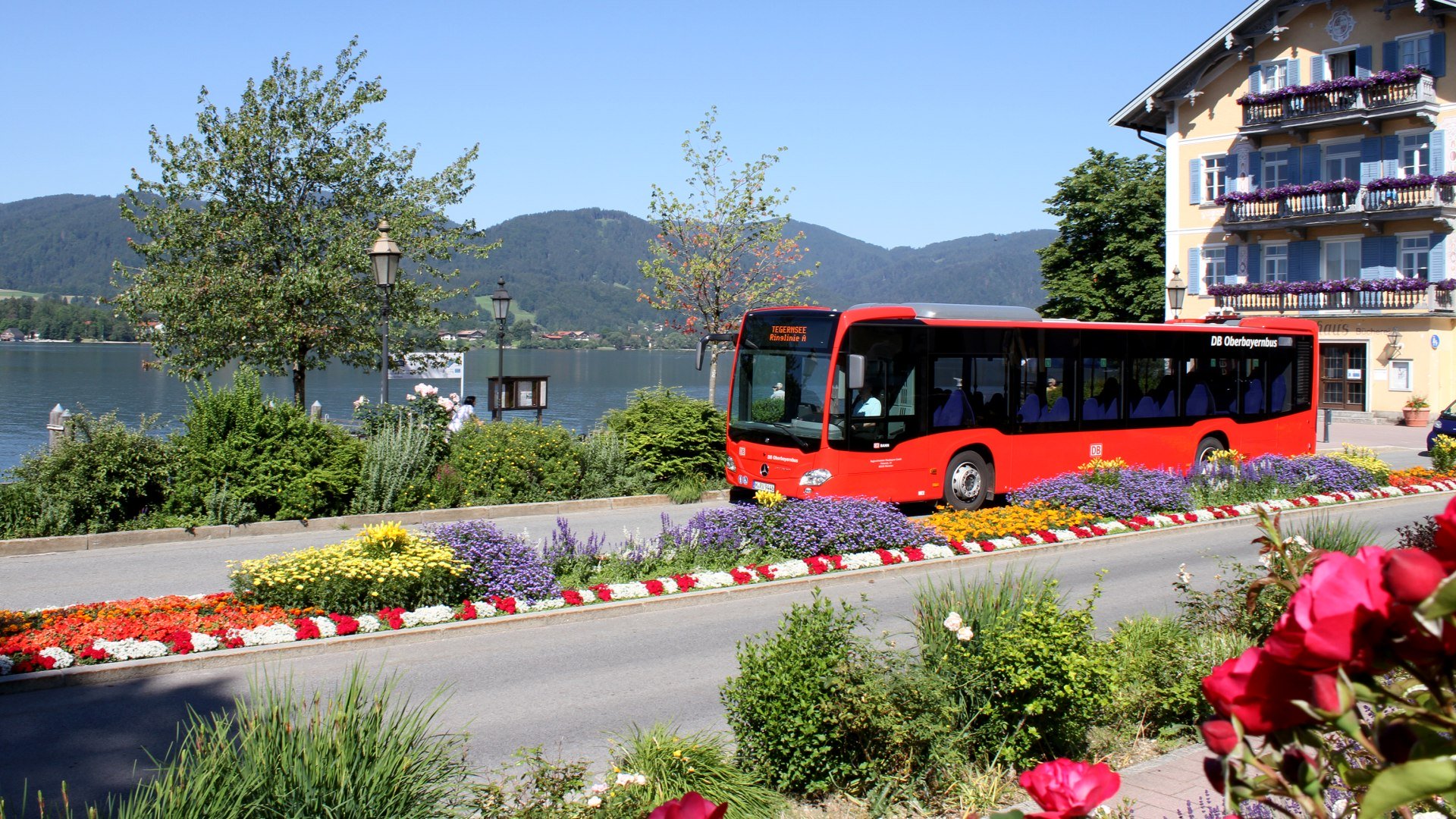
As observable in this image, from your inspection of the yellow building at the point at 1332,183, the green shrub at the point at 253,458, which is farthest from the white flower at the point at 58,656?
the yellow building at the point at 1332,183

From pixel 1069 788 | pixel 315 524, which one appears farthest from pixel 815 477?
pixel 1069 788

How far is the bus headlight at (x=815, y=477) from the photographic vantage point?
17094 mm

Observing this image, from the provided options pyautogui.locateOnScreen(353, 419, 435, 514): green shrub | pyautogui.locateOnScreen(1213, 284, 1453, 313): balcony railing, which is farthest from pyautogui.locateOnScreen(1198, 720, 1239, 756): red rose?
pyautogui.locateOnScreen(1213, 284, 1453, 313): balcony railing

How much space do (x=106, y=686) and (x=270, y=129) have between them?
68.7ft

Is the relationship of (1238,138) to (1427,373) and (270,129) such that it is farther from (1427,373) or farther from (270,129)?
(270,129)

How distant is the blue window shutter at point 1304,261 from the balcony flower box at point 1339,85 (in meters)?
5.61

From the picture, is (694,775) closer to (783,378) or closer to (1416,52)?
(783,378)

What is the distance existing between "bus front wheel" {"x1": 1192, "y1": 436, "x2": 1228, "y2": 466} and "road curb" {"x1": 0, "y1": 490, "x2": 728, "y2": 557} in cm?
950

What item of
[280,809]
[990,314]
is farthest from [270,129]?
[280,809]

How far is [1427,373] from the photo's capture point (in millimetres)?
40875

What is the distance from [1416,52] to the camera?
40.3 meters

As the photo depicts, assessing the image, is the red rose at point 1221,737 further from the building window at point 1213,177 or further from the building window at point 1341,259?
the building window at point 1213,177

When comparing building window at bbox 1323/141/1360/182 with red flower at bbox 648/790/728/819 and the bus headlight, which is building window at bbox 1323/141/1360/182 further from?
red flower at bbox 648/790/728/819

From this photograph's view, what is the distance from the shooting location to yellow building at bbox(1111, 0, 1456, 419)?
40.1m
